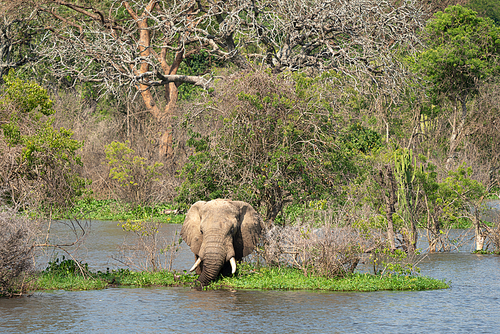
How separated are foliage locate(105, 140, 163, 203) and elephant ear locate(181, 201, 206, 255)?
45.3ft

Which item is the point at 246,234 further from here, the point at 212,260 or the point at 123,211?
the point at 123,211

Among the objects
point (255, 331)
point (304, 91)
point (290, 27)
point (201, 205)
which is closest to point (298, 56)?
point (290, 27)

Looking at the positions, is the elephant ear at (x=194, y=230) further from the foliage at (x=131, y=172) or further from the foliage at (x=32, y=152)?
the foliage at (x=131, y=172)

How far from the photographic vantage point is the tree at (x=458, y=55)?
30656 millimetres

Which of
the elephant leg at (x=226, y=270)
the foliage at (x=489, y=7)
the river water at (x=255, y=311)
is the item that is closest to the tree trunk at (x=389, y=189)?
the river water at (x=255, y=311)

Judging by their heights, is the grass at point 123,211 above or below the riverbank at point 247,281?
above

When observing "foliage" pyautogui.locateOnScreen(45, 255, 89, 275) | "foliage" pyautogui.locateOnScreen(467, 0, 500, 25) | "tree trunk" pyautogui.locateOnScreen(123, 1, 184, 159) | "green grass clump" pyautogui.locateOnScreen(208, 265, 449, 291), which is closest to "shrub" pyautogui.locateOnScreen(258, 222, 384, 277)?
"green grass clump" pyautogui.locateOnScreen(208, 265, 449, 291)

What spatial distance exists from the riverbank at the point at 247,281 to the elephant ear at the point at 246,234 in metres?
0.56

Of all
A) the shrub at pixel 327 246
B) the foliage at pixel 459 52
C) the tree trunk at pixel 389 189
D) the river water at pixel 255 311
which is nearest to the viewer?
the river water at pixel 255 311

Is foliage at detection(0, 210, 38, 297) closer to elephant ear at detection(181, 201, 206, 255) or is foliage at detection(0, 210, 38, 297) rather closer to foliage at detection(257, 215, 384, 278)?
elephant ear at detection(181, 201, 206, 255)

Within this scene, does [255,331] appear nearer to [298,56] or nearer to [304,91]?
[304,91]

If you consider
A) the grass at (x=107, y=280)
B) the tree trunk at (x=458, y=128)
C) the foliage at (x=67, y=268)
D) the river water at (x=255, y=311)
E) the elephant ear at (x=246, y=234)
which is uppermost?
the tree trunk at (x=458, y=128)

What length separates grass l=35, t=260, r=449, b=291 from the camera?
13938 millimetres

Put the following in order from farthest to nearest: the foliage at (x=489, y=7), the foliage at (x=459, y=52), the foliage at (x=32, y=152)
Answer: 1. the foliage at (x=489, y=7)
2. the foliage at (x=459, y=52)
3. the foliage at (x=32, y=152)
